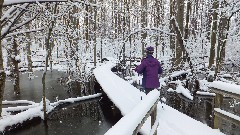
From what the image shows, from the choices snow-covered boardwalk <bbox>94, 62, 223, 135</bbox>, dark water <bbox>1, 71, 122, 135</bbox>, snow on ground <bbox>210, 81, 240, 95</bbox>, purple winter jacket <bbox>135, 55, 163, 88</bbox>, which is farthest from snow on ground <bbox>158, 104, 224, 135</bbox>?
dark water <bbox>1, 71, 122, 135</bbox>

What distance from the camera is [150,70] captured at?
839 centimetres

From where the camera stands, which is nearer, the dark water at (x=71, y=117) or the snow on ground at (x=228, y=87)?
the snow on ground at (x=228, y=87)

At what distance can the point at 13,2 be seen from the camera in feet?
12.9

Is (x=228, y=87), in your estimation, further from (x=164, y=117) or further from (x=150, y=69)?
(x=150, y=69)

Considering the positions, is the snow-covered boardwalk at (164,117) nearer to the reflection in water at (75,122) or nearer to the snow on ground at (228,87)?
the snow on ground at (228,87)

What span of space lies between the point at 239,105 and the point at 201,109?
200 centimetres

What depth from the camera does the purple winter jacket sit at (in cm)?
835

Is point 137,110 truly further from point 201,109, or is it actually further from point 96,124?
point 201,109

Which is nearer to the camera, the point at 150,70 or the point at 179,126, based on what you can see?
the point at 179,126

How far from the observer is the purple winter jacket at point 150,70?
8.35 metres

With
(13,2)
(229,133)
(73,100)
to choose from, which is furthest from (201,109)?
(13,2)

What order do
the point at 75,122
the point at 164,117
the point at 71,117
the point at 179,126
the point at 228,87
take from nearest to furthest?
1. the point at 228,87
2. the point at 179,126
3. the point at 164,117
4. the point at 75,122
5. the point at 71,117

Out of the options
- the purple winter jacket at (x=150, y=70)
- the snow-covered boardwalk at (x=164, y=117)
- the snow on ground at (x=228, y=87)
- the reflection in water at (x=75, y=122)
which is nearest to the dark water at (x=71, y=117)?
the reflection in water at (x=75, y=122)

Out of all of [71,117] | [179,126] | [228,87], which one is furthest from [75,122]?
[228,87]
